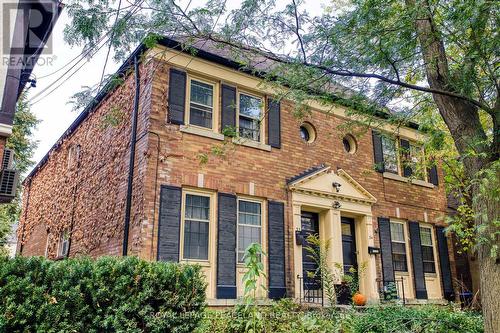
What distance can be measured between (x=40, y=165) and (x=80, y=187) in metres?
6.66

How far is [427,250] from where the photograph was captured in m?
12.6

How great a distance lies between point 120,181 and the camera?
9.33 m

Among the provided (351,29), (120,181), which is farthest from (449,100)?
(120,181)

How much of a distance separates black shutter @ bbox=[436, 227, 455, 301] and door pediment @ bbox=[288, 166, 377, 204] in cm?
321

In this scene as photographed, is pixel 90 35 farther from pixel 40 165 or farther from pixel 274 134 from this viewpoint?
pixel 40 165

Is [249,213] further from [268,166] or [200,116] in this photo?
[200,116]

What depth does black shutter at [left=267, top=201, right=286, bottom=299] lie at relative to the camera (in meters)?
9.11

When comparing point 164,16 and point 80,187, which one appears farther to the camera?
point 80,187

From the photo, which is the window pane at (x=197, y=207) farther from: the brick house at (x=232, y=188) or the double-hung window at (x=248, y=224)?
the double-hung window at (x=248, y=224)

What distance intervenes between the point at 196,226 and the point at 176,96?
112 inches

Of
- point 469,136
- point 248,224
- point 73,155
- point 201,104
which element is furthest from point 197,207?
point 73,155

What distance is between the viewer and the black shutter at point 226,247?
8.44 metres

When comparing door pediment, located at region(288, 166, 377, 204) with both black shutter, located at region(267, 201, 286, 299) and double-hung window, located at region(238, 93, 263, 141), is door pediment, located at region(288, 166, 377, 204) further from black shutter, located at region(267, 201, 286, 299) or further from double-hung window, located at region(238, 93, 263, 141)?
double-hung window, located at region(238, 93, 263, 141)

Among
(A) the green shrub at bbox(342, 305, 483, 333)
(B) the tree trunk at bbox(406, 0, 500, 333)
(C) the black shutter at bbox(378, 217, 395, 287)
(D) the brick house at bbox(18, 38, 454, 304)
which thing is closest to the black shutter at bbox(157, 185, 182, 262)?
(D) the brick house at bbox(18, 38, 454, 304)
